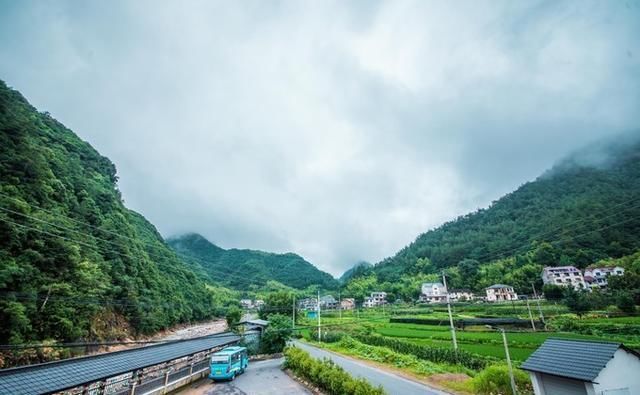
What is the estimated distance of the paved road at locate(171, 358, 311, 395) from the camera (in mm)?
15945

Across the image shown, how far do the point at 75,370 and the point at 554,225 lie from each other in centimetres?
8916

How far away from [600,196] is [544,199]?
915 inches

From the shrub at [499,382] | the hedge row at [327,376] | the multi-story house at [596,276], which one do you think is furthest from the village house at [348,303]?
the shrub at [499,382]

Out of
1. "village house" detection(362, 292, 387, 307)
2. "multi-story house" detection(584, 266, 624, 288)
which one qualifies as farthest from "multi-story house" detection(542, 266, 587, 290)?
"village house" detection(362, 292, 387, 307)

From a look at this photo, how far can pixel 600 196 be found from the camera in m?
71.5

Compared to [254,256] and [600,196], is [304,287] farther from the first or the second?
[600,196]

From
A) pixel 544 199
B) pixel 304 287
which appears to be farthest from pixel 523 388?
pixel 304 287

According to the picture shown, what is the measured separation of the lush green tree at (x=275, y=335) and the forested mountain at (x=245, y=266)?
317 ft

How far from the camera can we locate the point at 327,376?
48.1ft

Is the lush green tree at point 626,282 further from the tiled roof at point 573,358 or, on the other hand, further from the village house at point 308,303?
the village house at point 308,303

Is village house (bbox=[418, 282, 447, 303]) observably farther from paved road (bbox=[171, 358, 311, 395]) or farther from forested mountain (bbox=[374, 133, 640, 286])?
paved road (bbox=[171, 358, 311, 395])

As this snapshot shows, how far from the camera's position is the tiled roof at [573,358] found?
10266 mm

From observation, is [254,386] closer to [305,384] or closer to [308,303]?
[305,384]

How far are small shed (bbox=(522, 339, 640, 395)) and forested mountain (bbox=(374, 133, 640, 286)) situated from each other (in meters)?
56.4
